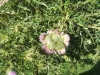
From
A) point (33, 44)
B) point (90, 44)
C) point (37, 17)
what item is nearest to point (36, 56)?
point (33, 44)

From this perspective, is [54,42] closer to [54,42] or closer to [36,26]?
[54,42]

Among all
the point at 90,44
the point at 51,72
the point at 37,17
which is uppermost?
the point at 37,17

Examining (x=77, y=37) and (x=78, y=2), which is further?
(x=77, y=37)

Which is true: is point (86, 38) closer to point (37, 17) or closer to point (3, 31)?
point (37, 17)

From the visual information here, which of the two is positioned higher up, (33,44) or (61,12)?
(61,12)

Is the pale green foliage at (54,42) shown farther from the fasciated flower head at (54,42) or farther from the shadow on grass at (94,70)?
the shadow on grass at (94,70)

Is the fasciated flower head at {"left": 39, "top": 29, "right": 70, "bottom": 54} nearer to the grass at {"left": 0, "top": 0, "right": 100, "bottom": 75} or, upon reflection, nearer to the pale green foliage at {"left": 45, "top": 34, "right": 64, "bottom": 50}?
the pale green foliage at {"left": 45, "top": 34, "right": 64, "bottom": 50}

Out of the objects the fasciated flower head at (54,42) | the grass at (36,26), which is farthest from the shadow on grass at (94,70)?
the fasciated flower head at (54,42)
